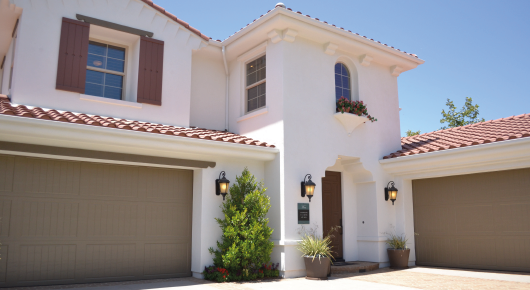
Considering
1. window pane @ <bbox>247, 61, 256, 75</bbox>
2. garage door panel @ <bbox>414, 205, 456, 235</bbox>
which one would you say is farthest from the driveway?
window pane @ <bbox>247, 61, 256, 75</bbox>

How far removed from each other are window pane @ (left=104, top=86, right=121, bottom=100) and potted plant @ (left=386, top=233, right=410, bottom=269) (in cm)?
785

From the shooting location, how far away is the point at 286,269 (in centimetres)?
942

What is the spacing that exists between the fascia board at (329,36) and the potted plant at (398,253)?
16.7ft

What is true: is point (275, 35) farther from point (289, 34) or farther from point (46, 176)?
point (46, 176)

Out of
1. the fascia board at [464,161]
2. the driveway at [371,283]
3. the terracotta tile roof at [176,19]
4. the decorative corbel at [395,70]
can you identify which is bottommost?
the driveway at [371,283]

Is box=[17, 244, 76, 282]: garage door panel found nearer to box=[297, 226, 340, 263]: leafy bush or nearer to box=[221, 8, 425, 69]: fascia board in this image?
box=[297, 226, 340, 263]: leafy bush

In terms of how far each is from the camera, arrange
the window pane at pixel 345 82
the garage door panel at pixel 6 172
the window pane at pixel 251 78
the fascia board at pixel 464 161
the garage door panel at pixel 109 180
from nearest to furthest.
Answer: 1. the garage door panel at pixel 6 172
2. the garage door panel at pixel 109 180
3. the fascia board at pixel 464 161
4. the window pane at pixel 251 78
5. the window pane at pixel 345 82

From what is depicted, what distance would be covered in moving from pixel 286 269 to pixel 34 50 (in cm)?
711

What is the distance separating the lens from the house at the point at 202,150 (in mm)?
7926

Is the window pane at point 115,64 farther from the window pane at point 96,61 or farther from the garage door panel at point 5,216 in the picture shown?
the garage door panel at point 5,216

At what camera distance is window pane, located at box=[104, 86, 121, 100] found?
994cm

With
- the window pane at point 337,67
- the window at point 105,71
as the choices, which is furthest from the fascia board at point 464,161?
the window at point 105,71

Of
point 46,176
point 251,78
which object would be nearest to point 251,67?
point 251,78

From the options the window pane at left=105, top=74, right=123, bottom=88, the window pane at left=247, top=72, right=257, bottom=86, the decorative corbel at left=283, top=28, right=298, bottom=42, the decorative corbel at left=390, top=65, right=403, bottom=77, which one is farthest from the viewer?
the decorative corbel at left=390, top=65, right=403, bottom=77
